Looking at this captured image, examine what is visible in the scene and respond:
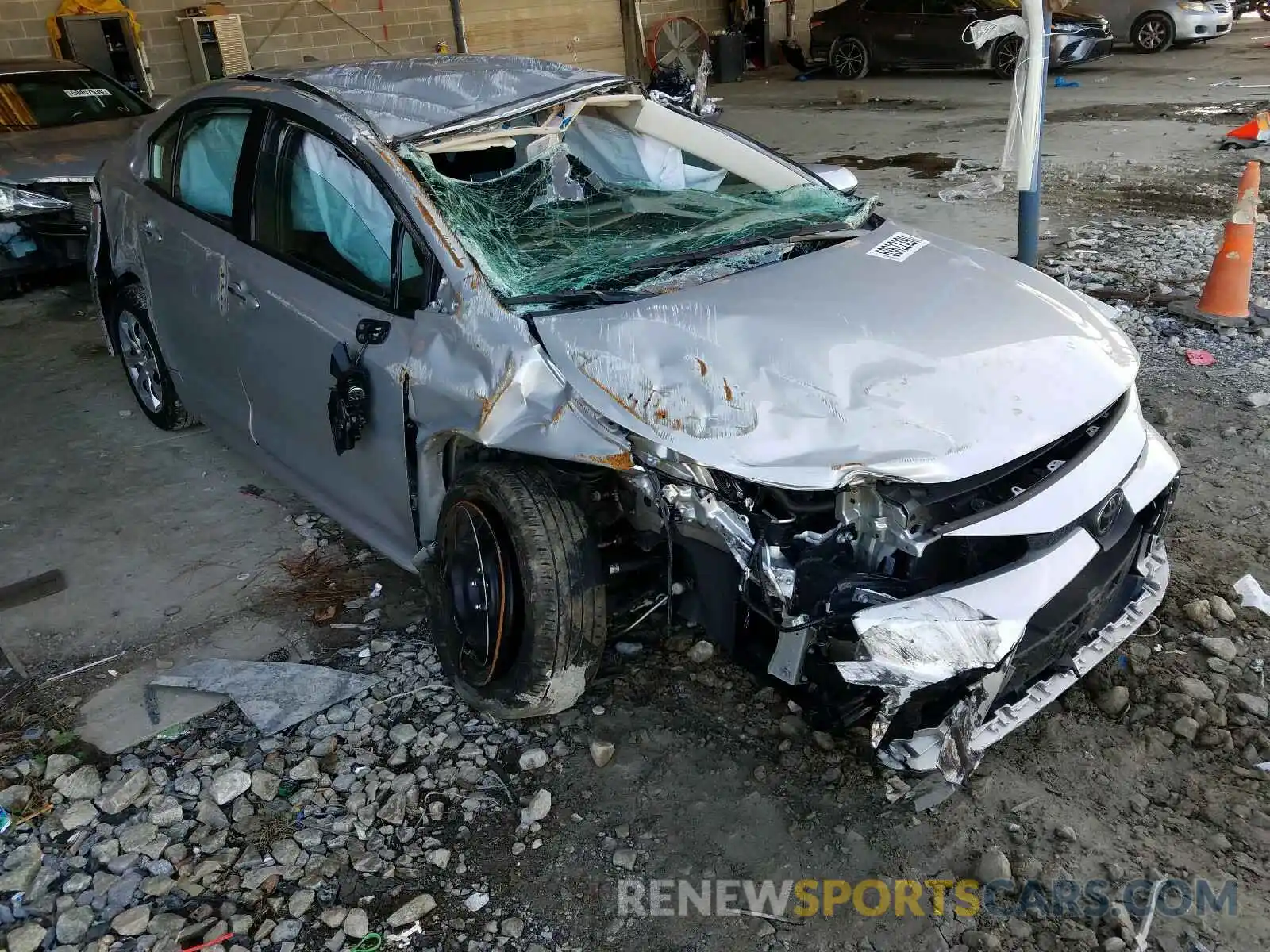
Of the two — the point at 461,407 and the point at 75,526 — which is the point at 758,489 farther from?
the point at 75,526

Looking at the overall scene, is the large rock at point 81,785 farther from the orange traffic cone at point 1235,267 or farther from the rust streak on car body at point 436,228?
the orange traffic cone at point 1235,267

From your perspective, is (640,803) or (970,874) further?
(640,803)

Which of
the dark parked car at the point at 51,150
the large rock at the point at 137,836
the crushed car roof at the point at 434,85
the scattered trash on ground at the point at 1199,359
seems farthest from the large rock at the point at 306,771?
the dark parked car at the point at 51,150

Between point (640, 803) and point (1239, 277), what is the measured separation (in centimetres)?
462

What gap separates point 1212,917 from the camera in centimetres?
220

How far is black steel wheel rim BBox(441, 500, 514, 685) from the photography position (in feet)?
8.69

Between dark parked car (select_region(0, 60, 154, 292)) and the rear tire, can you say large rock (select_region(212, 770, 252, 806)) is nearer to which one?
the rear tire

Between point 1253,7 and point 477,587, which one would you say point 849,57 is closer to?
point 1253,7

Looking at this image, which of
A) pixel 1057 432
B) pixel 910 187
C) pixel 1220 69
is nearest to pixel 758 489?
pixel 1057 432

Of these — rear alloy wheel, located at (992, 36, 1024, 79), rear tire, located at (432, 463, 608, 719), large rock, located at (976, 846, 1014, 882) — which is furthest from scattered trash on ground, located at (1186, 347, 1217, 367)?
rear alloy wheel, located at (992, 36, 1024, 79)

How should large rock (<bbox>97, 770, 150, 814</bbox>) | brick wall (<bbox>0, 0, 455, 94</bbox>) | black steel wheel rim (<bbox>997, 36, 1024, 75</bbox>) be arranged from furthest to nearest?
black steel wheel rim (<bbox>997, 36, 1024, 75</bbox>) → brick wall (<bbox>0, 0, 455, 94</bbox>) → large rock (<bbox>97, 770, 150, 814</bbox>)

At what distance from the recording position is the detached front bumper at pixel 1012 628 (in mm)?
2145

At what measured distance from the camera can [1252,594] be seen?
3.24m

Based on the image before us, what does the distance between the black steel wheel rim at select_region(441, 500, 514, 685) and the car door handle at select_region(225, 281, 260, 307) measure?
3.99ft
